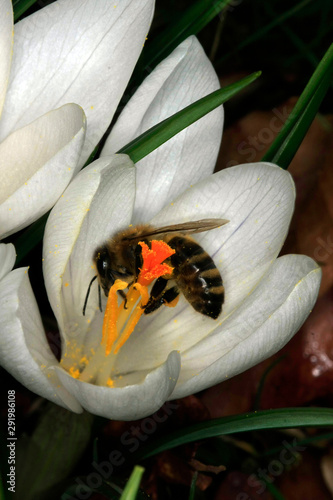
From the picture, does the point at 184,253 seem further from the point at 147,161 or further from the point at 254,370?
the point at 254,370

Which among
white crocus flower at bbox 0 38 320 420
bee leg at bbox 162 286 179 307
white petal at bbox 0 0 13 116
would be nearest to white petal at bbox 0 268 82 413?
white crocus flower at bbox 0 38 320 420

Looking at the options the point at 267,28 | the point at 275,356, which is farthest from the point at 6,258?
the point at 267,28

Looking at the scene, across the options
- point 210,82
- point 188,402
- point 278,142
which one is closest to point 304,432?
point 188,402

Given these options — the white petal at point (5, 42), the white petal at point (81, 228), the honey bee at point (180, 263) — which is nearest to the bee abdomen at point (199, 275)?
the honey bee at point (180, 263)

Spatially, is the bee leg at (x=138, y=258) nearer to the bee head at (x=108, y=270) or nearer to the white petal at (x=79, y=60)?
the bee head at (x=108, y=270)

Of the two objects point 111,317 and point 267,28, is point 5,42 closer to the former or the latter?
point 111,317

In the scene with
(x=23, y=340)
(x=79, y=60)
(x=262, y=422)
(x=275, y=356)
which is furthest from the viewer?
(x=275, y=356)
